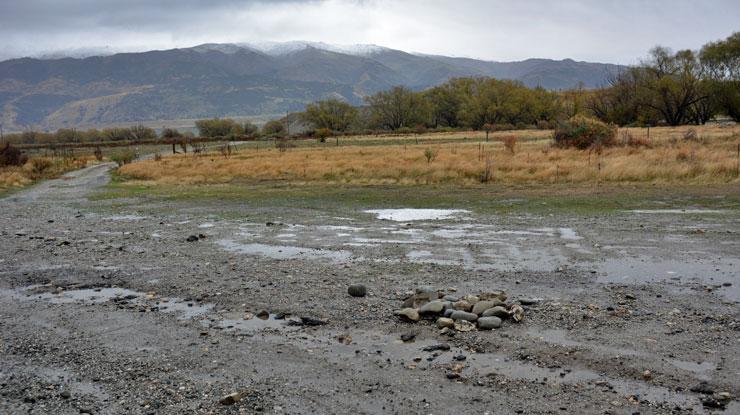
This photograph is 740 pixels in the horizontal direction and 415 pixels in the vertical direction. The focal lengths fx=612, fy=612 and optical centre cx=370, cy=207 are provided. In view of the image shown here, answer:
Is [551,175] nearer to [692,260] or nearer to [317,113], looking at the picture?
[692,260]

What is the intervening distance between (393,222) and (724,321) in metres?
10.0

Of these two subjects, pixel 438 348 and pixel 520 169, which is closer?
pixel 438 348

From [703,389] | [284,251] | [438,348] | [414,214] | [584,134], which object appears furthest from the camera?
[584,134]

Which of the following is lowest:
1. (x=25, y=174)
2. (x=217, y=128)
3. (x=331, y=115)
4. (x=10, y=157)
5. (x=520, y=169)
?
(x=25, y=174)

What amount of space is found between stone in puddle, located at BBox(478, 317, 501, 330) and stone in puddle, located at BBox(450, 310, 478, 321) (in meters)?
0.14

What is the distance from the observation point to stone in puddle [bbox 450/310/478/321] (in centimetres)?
759

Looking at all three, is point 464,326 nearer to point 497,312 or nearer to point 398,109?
point 497,312

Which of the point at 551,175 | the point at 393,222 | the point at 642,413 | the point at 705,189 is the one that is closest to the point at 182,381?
the point at 642,413

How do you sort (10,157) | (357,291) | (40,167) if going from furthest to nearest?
(10,157) < (40,167) < (357,291)

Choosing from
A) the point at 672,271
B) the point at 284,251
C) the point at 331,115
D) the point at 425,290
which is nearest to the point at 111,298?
the point at 284,251

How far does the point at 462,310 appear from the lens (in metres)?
7.87

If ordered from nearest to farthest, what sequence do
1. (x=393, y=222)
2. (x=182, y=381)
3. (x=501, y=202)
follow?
(x=182, y=381) → (x=393, y=222) → (x=501, y=202)

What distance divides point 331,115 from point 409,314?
114 meters

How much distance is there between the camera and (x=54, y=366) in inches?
265
